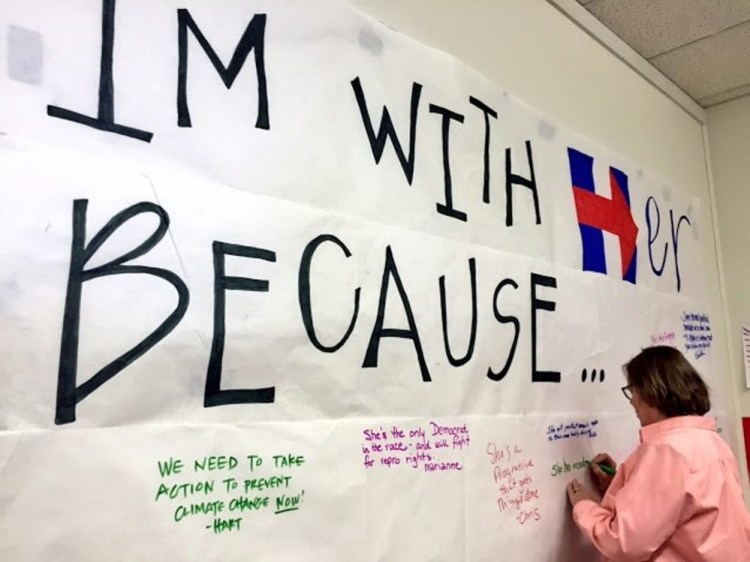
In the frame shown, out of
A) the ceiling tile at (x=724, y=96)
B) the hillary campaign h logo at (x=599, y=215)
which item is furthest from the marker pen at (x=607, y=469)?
the ceiling tile at (x=724, y=96)

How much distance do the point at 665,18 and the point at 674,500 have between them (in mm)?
1227

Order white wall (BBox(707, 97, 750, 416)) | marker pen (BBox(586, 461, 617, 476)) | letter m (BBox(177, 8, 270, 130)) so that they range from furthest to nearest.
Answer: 1. white wall (BBox(707, 97, 750, 416))
2. marker pen (BBox(586, 461, 617, 476))
3. letter m (BBox(177, 8, 270, 130))

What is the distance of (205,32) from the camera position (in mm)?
834

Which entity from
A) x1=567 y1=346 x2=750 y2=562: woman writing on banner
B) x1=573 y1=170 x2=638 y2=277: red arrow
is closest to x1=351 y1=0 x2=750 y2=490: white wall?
x1=573 y1=170 x2=638 y2=277: red arrow

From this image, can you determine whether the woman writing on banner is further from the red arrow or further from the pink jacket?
the red arrow

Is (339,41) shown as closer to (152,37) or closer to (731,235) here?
(152,37)

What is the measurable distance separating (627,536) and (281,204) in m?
0.80

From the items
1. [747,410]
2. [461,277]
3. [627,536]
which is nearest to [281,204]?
[461,277]

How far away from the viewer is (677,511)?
1.11 meters

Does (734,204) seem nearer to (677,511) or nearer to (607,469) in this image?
(607,469)

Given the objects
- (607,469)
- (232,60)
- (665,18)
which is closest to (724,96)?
(665,18)

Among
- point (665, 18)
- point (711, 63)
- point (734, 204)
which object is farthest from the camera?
point (734, 204)

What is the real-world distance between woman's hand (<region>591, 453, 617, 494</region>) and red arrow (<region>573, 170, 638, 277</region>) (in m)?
0.43

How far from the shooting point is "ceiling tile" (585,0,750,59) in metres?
1.64
